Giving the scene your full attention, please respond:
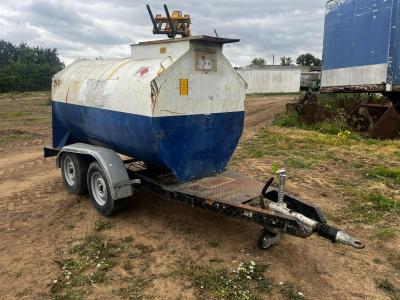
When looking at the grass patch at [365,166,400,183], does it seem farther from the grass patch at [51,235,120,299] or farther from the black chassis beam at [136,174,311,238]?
the grass patch at [51,235,120,299]

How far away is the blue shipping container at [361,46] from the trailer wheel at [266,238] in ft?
32.0

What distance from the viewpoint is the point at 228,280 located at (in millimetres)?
3873

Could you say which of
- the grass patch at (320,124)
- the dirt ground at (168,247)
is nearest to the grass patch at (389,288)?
the dirt ground at (168,247)

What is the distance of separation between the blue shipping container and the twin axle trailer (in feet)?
28.1

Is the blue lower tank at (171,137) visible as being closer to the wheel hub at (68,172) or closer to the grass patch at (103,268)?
the wheel hub at (68,172)

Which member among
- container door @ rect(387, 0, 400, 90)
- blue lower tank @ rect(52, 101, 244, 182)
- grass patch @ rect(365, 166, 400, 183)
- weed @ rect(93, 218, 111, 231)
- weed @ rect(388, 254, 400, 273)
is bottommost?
weed @ rect(388, 254, 400, 273)

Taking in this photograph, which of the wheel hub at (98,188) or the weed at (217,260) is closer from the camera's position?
the weed at (217,260)

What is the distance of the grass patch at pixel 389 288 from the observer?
3.68m

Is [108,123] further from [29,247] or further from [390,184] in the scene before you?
[390,184]

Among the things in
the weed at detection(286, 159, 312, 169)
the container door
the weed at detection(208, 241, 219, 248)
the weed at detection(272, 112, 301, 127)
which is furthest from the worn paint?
the weed at detection(272, 112, 301, 127)

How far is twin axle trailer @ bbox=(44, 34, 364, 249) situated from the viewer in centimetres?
460

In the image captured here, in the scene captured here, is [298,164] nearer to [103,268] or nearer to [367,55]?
[103,268]

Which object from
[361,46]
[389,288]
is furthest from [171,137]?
[361,46]

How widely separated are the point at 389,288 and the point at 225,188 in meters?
2.06
